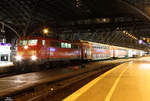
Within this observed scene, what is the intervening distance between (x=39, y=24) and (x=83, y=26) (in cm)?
934

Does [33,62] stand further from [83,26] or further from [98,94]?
[83,26]

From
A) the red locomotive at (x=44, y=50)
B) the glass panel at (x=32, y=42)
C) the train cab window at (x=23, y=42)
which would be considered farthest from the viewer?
the train cab window at (x=23, y=42)

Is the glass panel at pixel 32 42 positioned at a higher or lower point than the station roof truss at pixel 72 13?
lower

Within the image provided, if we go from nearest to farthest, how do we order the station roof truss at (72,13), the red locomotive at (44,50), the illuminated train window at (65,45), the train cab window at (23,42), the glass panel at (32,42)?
the red locomotive at (44,50) < the glass panel at (32,42) < the train cab window at (23,42) < the illuminated train window at (65,45) < the station roof truss at (72,13)

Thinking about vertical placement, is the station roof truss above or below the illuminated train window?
above

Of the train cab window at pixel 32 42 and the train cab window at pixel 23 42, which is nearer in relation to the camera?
the train cab window at pixel 32 42

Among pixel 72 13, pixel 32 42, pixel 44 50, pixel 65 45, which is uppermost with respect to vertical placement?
pixel 72 13

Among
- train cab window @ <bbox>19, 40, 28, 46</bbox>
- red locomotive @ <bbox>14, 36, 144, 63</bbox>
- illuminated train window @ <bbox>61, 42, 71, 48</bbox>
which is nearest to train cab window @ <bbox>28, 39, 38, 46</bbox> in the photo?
Result: red locomotive @ <bbox>14, 36, 144, 63</bbox>

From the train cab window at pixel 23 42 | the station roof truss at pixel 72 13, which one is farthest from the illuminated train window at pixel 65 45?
the station roof truss at pixel 72 13

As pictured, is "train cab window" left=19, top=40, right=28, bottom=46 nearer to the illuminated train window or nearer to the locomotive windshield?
the locomotive windshield

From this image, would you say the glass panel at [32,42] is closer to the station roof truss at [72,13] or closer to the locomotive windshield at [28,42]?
the locomotive windshield at [28,42]

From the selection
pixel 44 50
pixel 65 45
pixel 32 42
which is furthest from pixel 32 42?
pixel 65 45

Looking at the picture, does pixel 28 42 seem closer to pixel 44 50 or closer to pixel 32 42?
pixel 32 42

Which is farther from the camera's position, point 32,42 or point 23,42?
point 23,42
